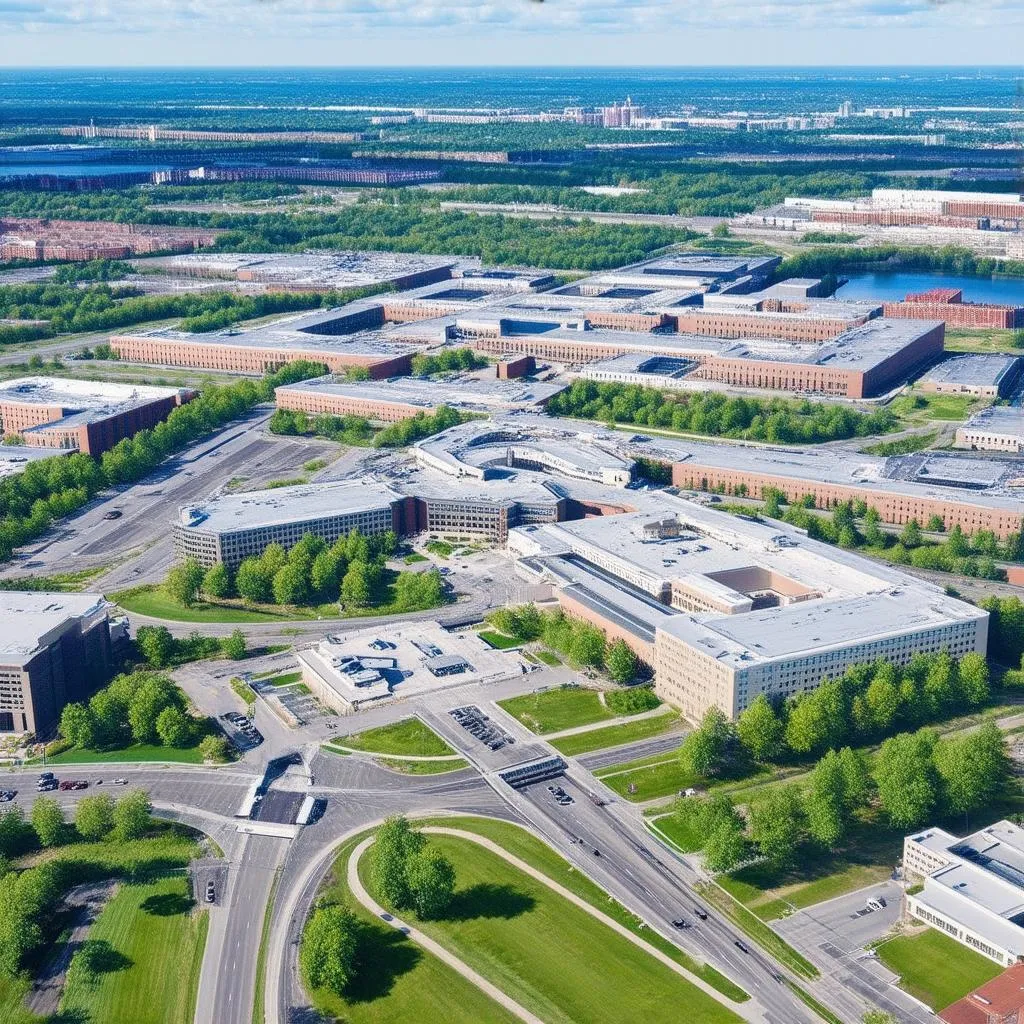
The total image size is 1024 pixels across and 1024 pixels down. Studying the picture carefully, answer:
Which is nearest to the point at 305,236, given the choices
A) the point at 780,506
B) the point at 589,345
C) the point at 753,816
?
the point at 589,345

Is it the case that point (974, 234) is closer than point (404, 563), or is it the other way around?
point (404, 563)

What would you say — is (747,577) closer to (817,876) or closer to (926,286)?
(817,876)

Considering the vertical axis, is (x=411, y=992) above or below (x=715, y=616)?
below

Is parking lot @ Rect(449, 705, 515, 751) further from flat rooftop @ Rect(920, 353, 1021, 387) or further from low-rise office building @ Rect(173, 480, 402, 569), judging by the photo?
flat rooftop @ Rect(920, 353, 1021, 387)

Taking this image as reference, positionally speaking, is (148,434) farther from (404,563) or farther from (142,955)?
(142,955)

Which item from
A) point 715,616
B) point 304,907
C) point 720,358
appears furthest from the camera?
point 720,358

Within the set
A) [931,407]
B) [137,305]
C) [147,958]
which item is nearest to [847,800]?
[147,958]

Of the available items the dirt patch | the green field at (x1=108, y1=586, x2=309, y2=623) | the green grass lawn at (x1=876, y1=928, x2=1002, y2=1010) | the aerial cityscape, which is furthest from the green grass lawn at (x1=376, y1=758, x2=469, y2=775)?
the green grass lawn at (x1=876, y1=928, x2=1002, y2=1010)

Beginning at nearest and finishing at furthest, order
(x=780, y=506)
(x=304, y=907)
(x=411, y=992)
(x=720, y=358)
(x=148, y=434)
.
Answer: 1. (x=411, y=992)
2. (x=304, y=907)
3. (x=780, y=506)
4. (x=148, y=434)
5. (x=720, y=358)
